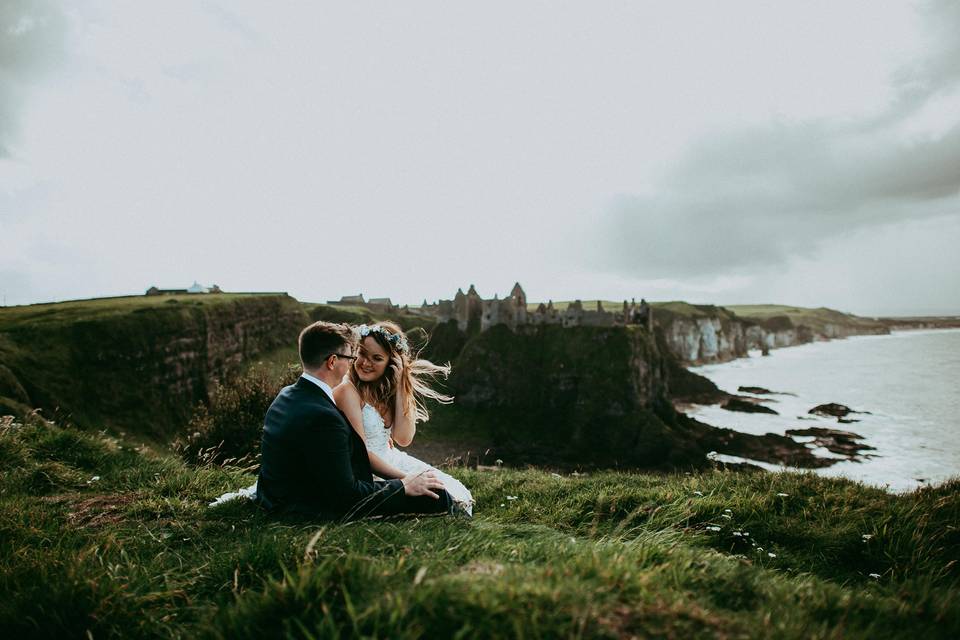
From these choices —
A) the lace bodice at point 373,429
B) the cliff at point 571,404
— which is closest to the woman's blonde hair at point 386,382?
the lace bodice at point 373,429

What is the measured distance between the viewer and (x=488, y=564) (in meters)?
2.85

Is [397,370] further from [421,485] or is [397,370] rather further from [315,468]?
[315,468]

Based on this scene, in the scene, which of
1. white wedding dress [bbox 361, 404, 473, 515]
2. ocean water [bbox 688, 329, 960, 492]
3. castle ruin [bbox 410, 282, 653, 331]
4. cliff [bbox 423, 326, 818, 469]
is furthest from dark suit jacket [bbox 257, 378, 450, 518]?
castle ruin [bbox 410, 282, 653, 331]

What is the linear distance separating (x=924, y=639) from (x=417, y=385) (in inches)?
244

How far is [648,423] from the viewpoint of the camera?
67625mm

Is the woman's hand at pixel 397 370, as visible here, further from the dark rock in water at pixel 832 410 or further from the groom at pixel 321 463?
the dark rock in water at pixel 832 410

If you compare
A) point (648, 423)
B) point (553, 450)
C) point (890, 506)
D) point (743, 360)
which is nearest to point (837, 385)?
point (648, 423)

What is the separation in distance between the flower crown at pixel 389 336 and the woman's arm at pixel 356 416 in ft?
3.17

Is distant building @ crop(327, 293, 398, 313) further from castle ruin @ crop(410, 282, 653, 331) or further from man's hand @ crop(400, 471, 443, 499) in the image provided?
man's hand @ crop(400, 471, 443, 499)

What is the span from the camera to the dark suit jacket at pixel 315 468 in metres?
4.64

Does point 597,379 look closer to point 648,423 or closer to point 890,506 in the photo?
point 648,423

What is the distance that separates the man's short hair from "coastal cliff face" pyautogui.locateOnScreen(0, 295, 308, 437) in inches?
1692

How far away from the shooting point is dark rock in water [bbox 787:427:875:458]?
160ft

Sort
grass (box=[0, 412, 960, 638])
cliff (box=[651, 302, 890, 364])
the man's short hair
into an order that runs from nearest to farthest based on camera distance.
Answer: grass (box=[0, 412, 960, 638]) → the man's short hair → cliff (box=[651, 302, 890, 364])
